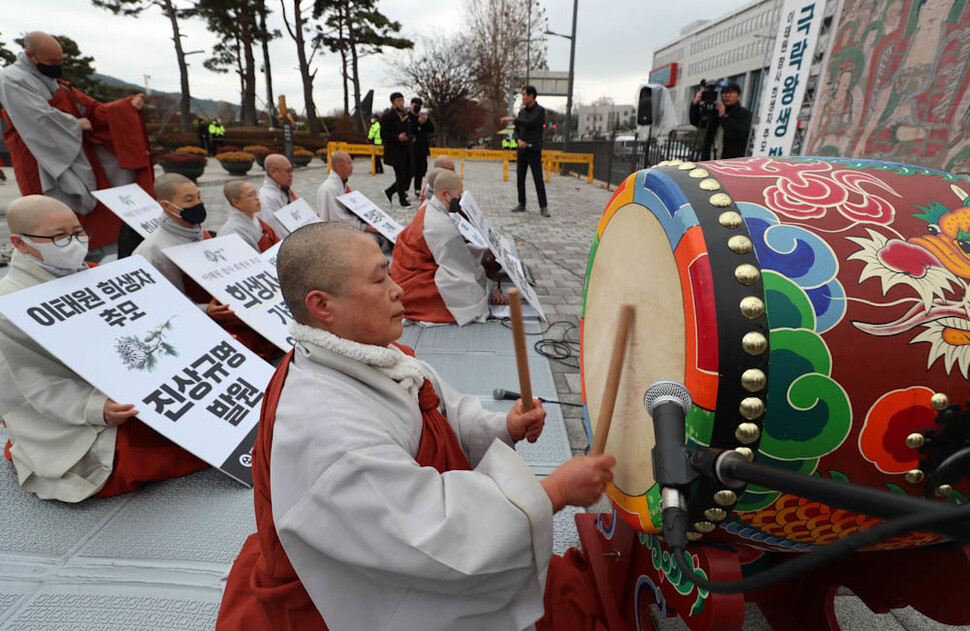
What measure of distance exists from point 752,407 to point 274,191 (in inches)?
212

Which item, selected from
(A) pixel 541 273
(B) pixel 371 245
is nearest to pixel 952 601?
(B) pixel 371 245

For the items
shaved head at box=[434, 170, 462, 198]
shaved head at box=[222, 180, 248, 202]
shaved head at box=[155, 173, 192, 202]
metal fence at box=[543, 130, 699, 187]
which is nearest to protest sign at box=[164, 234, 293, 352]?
shaved head at box=[155, 173, 192, 202]

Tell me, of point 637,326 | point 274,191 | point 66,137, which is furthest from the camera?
point 274,191

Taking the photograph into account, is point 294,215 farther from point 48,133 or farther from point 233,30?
point 233,30

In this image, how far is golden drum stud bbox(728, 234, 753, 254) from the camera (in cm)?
97

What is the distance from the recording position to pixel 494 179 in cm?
1653

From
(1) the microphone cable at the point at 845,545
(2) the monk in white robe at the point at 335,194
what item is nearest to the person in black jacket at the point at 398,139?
(2) the monk in white robe at the point at 335,194

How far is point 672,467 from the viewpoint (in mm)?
800

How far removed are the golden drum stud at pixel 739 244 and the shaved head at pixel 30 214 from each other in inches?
107

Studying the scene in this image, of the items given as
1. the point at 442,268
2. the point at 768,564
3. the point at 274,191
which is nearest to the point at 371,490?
the point at 768,564

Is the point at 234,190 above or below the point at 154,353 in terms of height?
above

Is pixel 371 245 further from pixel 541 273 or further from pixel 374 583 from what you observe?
pixel 541 273

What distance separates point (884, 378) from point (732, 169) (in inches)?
22.3

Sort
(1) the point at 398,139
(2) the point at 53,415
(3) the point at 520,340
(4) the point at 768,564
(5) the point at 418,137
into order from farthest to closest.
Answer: (5) the point at 418,137 < (1) the point at 398,139 < (2) the point at 53,415 < (4) the point at 768,564 < (3) the point at 520,340
